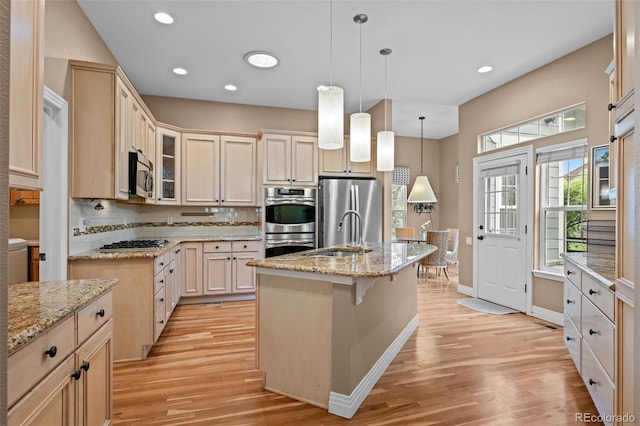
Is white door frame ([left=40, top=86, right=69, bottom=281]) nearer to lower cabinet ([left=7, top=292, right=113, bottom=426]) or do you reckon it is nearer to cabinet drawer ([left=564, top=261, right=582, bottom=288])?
lower cabinet ([left=7, top=292, right=113, bottom=426])

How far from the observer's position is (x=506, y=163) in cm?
433

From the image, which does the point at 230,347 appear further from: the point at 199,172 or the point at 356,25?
the point at 356,25

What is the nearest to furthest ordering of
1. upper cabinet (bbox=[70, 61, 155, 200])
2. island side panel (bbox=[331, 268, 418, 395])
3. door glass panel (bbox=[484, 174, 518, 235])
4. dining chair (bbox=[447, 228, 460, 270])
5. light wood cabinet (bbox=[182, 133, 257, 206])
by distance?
island side panel (bbox=[331, 268, 418, 395]) < upper cabinet (bbox=[70, 61, 155, 200]) < door glass panel (bbox=[484, 174, 518, 235]) < light wood cabinet (bbox=[182, 133, 257, 206]) < dining chair (bbox=[447, 228, 460, 270])

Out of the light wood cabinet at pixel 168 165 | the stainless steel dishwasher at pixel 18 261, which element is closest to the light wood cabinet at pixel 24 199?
the stainless steel dishwasher at pixel 18 261

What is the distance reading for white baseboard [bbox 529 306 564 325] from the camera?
367cm

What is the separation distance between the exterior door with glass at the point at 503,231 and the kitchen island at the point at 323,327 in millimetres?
2539

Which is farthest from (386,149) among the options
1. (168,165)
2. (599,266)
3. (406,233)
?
(406,233)

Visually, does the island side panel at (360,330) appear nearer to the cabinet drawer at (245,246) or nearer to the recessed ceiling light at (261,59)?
the cabinet drawer at (245,246)

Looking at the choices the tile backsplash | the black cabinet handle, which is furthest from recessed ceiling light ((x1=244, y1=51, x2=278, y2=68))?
the black cabinet handle

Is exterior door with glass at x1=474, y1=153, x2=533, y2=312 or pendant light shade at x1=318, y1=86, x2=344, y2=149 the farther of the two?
exterior door with glass at x1=474, y1=153, x2=533, y2=312

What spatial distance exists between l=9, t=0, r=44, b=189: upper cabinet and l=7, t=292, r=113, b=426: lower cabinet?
601 millimetres

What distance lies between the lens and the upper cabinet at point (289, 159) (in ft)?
15.6

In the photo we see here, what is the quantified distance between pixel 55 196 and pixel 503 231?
4936mm

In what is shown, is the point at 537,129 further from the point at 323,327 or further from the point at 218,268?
Result: the point at 218,268
